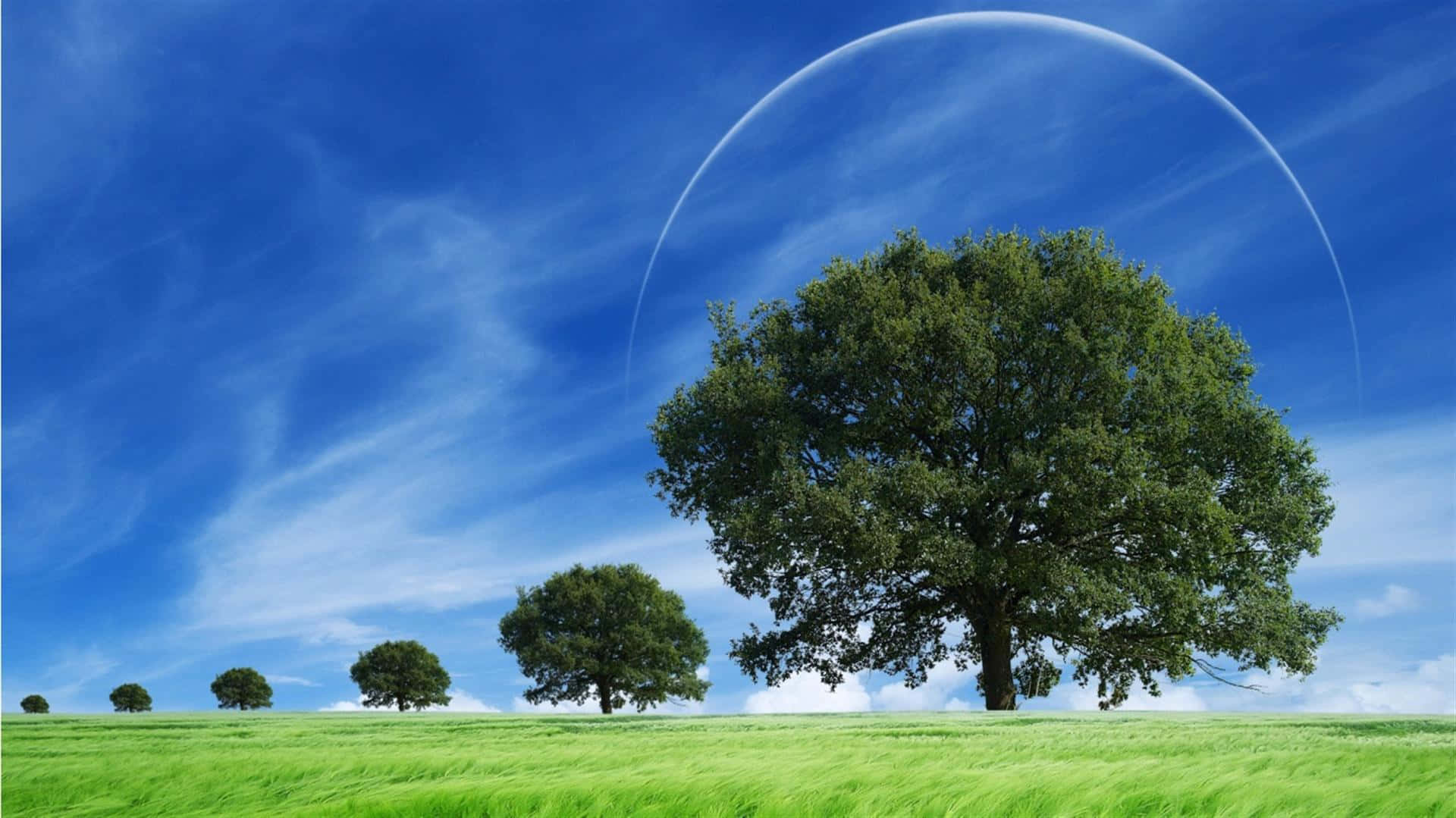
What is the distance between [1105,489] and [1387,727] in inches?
447

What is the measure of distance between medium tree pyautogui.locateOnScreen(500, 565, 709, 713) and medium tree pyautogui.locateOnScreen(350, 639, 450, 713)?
53.0 feet

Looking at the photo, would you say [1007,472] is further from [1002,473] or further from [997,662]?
[997,662]

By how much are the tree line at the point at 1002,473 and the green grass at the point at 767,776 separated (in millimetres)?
14078

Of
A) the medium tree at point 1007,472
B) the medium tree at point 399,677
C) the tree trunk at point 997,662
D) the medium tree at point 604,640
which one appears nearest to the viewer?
the medium tree at point 1007,472

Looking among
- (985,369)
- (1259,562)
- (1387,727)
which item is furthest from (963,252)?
(1387,727)

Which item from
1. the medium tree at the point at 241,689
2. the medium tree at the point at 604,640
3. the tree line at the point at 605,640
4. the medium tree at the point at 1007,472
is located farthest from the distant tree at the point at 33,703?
the medium tree at the point at 1007,472

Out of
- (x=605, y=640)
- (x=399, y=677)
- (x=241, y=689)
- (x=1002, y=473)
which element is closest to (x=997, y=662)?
(x=1002, y=473)

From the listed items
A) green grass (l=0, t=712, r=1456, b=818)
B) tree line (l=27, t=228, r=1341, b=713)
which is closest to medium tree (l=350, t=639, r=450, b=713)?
tree line (l=27, t=228, r=1341, b=713)

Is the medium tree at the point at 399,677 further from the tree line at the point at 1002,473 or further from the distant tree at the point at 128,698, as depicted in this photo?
the tree line at the point at 1002,473

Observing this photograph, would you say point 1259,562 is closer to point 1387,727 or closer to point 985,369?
point 985,369

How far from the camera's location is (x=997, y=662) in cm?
2522

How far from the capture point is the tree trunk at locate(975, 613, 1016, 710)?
25.0 meters

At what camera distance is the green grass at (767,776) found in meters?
3.90

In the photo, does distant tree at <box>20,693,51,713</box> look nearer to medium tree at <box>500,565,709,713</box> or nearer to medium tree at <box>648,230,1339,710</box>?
medium tree at <box>500,565,709,713</box>
